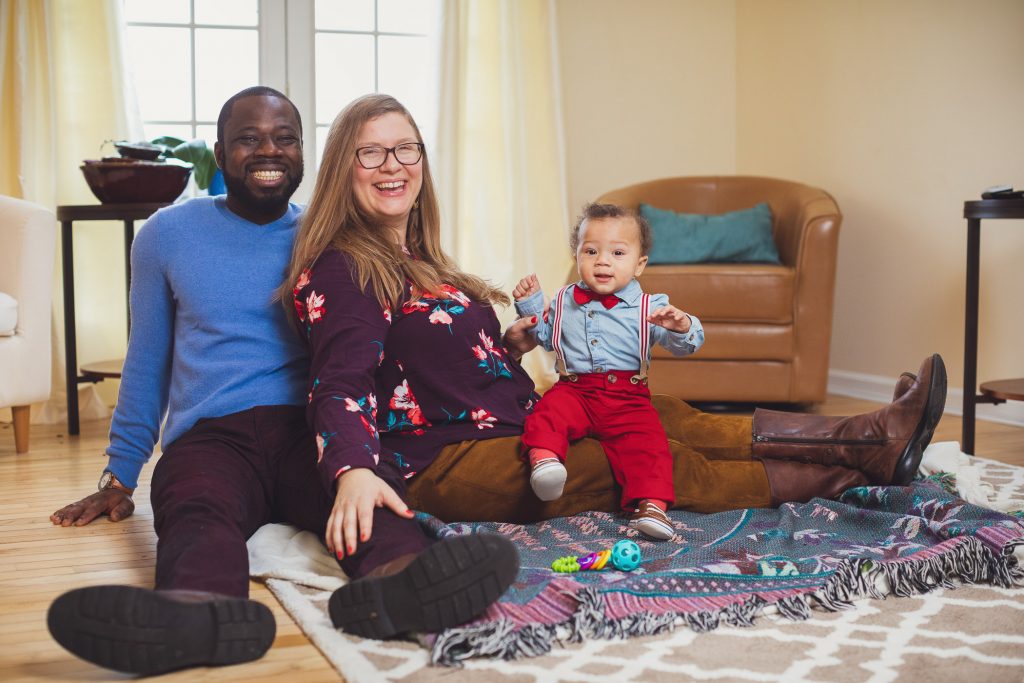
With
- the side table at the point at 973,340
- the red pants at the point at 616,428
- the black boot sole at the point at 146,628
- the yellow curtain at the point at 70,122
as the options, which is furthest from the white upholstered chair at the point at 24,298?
the side table at the point at 973,340

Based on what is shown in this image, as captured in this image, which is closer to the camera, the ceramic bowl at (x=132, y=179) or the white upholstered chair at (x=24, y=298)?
the white upholstered chair at (x=24, y=298)

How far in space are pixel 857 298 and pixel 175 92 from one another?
9.01 feet

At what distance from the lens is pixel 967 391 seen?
3031 millimetres

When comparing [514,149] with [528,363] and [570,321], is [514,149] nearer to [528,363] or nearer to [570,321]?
[528,363]

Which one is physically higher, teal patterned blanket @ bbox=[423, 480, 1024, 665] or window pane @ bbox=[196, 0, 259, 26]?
window pane @ bbox=[196, 0, 259, 26]

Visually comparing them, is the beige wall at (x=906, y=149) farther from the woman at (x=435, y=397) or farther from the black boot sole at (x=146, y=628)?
the black boot sole at (x=146, y=628)

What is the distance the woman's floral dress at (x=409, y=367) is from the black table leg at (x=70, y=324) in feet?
5.93

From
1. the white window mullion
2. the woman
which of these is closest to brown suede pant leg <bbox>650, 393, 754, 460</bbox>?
the woman

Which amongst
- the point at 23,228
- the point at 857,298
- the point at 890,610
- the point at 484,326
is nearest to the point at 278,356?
the point at 484,326

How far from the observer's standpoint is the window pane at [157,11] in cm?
411

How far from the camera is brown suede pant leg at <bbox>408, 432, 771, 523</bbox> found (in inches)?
79.1

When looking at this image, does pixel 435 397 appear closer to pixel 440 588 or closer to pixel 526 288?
pixel 526 288

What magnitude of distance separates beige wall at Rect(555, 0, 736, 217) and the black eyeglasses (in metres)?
2.76

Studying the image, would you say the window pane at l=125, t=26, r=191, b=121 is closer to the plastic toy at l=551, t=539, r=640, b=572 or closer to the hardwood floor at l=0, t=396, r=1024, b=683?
the hardwood floor at l=0, t=396, r=1024, b=683
